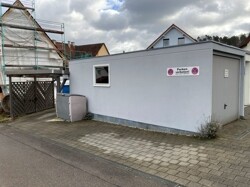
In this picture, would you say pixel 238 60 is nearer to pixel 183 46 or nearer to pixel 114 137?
pixel 183 46

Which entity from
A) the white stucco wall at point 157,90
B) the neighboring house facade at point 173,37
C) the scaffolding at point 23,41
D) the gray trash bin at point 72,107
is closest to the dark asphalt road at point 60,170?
the white stucco wall at point 157,90

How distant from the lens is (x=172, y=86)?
256 inches

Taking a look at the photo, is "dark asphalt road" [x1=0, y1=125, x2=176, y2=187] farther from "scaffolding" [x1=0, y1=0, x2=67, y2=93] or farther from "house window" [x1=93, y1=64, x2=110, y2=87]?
"scaffolding" [x1=0, y1=0, x2=67, y2=93]

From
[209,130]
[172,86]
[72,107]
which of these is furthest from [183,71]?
[72,107]

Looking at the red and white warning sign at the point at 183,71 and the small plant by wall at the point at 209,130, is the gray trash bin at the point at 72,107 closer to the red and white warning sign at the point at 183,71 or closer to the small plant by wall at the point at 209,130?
the red and white warning sign at the point at 183,71

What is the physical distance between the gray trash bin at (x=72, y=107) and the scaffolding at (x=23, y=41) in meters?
6.45

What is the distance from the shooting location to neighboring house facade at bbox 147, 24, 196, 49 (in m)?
25.9

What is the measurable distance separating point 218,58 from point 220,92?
998mm

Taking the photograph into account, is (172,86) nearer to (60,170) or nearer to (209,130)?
(209,130)

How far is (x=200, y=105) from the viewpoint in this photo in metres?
5.96

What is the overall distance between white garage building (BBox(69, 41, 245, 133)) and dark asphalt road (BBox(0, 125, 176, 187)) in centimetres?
273

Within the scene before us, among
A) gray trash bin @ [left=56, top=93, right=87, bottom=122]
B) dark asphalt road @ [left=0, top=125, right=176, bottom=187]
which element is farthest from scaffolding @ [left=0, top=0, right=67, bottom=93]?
dark asphalt road @ [left=0, top=125, right=176, bottom=187]

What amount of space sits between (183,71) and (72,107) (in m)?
4.90

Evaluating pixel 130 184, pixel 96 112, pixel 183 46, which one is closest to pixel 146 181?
pixel 130 184
